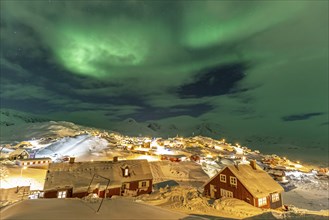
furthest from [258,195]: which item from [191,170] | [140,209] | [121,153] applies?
[121,153]

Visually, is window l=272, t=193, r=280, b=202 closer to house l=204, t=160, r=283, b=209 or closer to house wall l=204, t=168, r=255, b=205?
house l=204, t=160, r=283, b=209

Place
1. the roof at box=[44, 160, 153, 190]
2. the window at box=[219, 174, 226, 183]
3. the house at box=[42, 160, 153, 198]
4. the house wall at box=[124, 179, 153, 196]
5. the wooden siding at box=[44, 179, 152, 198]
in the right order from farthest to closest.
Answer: the house wall at box=[124, 179, 153, 196]
the window at box=[219, 174, 226, 183]
the roof at box=[44, 160, 153, 190]
the house at box=[42, 160, 153, 198]
the wooden siding at box=[44, 179, 152, 198]

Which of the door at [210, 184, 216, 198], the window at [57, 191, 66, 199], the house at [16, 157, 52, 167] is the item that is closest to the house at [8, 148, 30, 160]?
the house at [16, 157, 52, 167]

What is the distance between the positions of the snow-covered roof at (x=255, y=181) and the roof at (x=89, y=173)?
17151 millimetres

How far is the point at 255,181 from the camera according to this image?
110 feet

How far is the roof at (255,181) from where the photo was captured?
31.6 m

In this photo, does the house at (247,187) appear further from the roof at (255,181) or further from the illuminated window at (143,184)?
the illuminated window at (143,184)

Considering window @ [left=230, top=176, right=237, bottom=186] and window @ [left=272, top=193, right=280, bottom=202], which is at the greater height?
window @ [left=230, top=176, right=237, bottom=186]

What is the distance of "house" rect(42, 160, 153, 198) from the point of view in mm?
31812

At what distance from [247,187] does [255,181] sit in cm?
315

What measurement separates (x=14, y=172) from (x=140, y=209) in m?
50.3

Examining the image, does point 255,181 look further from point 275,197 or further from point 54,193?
point 54,193

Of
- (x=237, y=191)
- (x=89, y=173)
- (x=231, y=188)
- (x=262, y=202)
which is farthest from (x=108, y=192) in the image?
(x=262, y=202)

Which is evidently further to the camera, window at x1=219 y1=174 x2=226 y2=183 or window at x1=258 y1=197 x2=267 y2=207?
window at x1=219 y1=174 x2=226 y2=183
